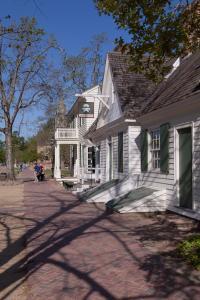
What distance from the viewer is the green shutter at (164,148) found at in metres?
12.9

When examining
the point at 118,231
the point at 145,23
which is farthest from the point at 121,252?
the point at 145,23

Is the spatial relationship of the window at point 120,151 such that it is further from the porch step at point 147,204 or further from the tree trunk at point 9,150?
the tree trunk at point 9,150

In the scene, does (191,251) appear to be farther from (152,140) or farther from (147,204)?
(152,140)

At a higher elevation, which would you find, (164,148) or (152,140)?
(152,140)

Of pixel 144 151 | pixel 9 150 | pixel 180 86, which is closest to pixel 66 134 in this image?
pixel 9 150

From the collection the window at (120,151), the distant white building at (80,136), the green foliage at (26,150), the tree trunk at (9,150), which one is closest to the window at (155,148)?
A: the window at (120,151)

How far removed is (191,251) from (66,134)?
97.1 ft

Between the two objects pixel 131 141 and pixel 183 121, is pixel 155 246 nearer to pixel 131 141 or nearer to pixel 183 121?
pixel 183 121

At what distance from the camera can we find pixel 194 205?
11.1 meters

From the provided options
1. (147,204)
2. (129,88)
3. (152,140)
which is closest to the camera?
(147,204)

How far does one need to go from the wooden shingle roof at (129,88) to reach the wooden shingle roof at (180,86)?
575 millimetres

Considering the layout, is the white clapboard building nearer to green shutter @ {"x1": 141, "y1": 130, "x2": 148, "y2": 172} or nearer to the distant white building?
green shutter @ {"x1": 141, "y1": 130, "x2": 148, "y2": 172}

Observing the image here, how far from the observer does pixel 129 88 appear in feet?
57.9

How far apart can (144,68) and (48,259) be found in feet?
14.2
